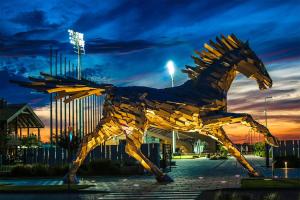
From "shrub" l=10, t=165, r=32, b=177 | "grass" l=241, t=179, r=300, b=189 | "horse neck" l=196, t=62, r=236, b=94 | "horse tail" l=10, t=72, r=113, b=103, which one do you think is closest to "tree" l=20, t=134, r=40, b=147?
"shrub" l=10, t=165, r=32, b=177

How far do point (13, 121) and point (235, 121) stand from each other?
133 feet

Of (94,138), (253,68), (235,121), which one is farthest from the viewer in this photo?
(94,138)

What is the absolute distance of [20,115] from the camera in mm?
55656

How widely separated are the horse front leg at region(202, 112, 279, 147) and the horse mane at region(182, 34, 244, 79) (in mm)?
2033

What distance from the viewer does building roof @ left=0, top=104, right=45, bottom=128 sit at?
4956 cm

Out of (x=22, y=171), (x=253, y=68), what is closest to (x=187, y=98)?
(x=253, y=68)

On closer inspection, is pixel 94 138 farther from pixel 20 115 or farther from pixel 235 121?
pixel 20 115

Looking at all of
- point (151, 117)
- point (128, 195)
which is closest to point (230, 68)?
point (151, 117)

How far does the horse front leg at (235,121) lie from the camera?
1800 cm

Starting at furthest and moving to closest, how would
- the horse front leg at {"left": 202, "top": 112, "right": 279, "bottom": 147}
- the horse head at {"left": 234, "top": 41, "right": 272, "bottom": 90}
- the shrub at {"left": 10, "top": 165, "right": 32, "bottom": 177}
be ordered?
the shrub at {"left": 10, "top": 165, "right": 32, "bottom": 177} < the horse head at {"left": 234, "top": 41, "right": 272, "bottom": 90} < the horse front leg at {"left": 202, "top": 112, "right": 279, "bottom": 147}

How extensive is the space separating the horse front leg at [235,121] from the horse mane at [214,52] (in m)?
2.03

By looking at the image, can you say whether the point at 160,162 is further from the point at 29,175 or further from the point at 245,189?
the point at 245,189

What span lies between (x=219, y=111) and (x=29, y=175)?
1302 centimetres

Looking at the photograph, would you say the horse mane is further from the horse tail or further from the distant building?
the distant building
